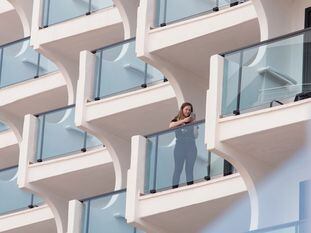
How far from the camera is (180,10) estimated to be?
160 ft

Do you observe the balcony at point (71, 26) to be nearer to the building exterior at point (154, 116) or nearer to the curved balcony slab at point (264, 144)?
the building exterior at point (154, 116)

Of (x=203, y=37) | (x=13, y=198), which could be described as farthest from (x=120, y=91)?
(x=13, y=198)

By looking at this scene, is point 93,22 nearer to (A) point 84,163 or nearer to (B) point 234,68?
(A) point 84,163

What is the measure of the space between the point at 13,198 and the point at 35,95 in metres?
3.25

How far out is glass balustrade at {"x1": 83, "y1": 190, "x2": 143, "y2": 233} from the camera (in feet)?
157

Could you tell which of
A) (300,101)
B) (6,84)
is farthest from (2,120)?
(300,101)

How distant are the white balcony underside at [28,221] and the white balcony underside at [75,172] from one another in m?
0.63

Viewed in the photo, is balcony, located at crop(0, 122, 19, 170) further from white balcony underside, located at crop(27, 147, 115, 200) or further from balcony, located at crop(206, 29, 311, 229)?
balcony, located at crop(206, 29, 311, 229)

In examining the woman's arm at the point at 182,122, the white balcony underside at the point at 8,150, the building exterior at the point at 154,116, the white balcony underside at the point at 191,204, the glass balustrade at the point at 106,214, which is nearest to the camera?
the building exterior at the point at 154,116

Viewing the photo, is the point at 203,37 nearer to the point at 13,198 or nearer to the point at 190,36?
the point at 190,36

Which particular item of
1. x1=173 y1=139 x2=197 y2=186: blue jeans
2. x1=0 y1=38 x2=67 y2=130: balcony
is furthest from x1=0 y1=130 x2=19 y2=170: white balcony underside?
x1=173 y1=139 x2=197 y2=186: blue jeans

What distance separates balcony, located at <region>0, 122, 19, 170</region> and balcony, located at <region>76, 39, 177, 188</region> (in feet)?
21.5

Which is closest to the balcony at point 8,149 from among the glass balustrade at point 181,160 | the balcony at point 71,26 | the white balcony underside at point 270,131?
the balcony at point 71,26

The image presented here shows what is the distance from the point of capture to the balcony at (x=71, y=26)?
178 feet
